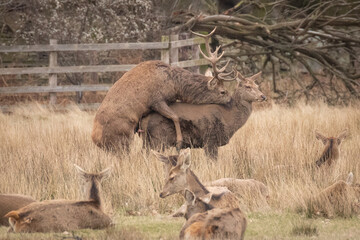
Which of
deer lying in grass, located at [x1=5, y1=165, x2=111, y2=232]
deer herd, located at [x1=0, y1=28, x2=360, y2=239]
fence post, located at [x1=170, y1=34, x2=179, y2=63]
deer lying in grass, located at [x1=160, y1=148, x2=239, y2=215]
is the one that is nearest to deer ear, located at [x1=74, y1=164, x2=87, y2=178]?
deer lying in grass, located at [x1=5, y1=165, x2=111, y2=232]

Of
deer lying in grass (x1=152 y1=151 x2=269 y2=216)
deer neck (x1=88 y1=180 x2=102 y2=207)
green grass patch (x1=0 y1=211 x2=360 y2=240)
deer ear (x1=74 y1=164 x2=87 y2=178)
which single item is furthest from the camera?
deer lying in grass (x1=152 y1=151 x2=269 y2=216)

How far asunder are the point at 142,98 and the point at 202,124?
39.5 inches

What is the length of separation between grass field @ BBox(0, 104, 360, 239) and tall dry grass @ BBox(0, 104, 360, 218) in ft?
0.04

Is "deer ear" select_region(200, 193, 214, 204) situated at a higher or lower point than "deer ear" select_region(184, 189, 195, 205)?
lower

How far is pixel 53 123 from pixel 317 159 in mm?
6114

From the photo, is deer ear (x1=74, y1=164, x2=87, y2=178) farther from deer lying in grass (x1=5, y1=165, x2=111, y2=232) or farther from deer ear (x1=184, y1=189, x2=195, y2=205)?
deer ear (x1=184, y1=189, x2=195, y2=205)

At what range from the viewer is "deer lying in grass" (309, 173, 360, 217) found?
7168 millimetres

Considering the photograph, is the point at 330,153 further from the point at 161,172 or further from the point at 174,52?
the point at 174,52

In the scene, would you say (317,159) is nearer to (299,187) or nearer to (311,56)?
(299,187)

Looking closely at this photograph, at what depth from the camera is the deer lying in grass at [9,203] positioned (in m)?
6.52

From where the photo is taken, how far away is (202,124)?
1007cm

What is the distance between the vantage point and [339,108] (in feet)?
51.9

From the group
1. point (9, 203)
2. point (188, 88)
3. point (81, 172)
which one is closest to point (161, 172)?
point (188, 88)

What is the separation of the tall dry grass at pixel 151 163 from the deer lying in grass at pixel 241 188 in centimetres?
16
